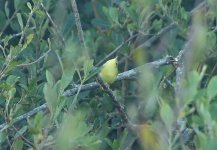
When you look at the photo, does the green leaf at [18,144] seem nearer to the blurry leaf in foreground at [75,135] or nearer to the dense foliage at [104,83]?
the dense foliage at [104,83]

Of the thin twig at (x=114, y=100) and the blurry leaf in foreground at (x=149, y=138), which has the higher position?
the blurry leaf in foreground at (x=149, y=138)

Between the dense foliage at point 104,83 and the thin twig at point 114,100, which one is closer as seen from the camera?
the dense foliage at point 104,83

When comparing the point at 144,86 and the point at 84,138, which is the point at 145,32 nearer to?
the point at 84,138

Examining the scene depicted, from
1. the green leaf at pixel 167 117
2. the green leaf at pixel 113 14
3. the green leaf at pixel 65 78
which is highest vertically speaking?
the green leaf at pixel 167 117

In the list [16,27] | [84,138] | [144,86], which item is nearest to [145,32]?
[16,27]

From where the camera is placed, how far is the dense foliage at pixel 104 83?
1.19m

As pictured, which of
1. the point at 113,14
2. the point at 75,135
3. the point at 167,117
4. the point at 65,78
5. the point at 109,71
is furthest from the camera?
the point at 113,14

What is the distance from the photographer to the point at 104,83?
156 cm

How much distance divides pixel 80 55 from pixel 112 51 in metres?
0.54

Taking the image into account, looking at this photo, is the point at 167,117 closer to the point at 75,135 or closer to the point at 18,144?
the point at 75,135

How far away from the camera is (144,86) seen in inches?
46.1

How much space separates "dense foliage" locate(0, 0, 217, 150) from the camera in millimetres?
1190

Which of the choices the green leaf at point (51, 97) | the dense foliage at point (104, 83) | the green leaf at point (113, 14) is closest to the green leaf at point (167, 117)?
the dense foliage at point (104, 83)

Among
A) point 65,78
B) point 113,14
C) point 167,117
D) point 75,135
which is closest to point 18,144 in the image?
point 65,78
